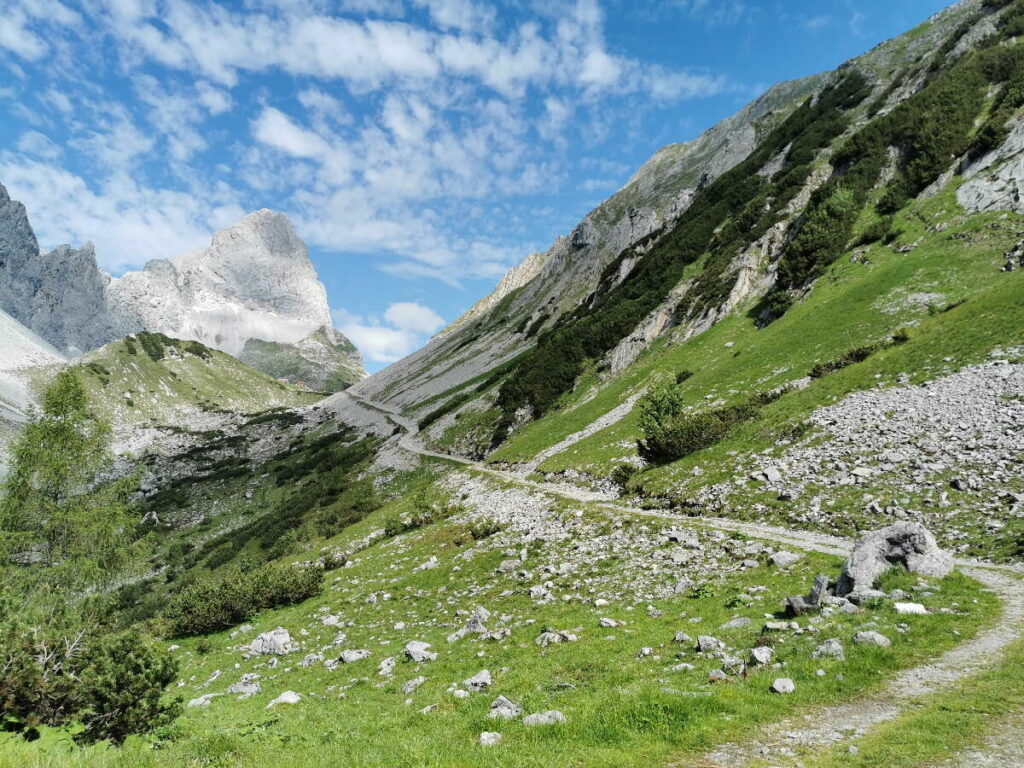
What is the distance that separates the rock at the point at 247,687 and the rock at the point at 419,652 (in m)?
4.80

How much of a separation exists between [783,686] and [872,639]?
263 cm

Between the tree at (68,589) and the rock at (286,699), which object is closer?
the tree at (68,589)

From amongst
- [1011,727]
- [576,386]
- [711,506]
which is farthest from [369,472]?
[1011,727]

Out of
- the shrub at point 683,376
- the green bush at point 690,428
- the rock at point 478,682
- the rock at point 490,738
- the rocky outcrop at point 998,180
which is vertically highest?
the rocky outcrop at point 998,180

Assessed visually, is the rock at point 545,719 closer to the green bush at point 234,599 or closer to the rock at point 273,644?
the rock at point 273,644

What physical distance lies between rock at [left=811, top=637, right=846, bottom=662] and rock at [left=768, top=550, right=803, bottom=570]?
20.2 feet

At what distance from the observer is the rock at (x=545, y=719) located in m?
8.91

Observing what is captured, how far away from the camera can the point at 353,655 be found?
54.2 ft

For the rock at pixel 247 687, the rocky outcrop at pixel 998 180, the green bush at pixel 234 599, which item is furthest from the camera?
the rocky outcrop at pixel 998 180

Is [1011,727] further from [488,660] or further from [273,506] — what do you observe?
[273,506]

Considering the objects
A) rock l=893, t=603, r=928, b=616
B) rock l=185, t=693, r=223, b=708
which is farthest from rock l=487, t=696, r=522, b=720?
rock l=185, t=693, r=223, b=708

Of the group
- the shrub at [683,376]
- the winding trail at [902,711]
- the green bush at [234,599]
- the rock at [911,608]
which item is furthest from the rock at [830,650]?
the shrub at [683,376]

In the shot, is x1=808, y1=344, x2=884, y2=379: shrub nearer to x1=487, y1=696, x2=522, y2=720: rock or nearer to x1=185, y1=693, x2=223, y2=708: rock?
x1=487, y1=696, x2=522, y2=720: rock

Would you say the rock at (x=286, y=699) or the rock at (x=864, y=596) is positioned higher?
the rock at (x=864, y=596)
